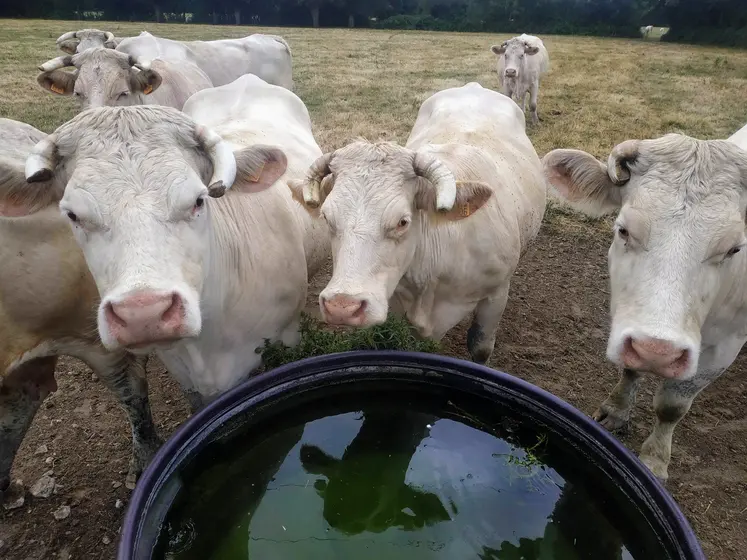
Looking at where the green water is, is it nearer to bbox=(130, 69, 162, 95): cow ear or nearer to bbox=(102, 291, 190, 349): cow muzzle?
bbox=(102, 291, 190, 349): cow muzzle

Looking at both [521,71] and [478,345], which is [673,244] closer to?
[478,345]

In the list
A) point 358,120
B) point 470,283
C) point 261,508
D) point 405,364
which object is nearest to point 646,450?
point 470,283

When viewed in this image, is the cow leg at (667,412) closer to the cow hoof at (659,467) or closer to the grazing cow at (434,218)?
the cow hoof at (659,467)

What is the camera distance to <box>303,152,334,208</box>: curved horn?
98.6 inches

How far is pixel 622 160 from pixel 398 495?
1.64 meters

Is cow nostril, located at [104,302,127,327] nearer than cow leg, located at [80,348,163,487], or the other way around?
cow nostril, located at [104,302,127,327]

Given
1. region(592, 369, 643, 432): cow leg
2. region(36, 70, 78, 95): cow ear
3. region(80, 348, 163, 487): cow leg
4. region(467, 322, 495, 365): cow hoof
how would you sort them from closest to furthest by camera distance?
region(80, 348, 163, 487): cow leg, region(592, 369, 643, 432): cow leg, region(467, 322, 495, 365): cow hoof, region(36, 70, 78, 95): cow ear

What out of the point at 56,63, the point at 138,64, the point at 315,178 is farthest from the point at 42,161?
the point at 56,63

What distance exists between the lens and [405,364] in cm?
217

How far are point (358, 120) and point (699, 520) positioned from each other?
7.68 m

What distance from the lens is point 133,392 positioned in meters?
2.79

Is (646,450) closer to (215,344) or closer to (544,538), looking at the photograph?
(544,538)

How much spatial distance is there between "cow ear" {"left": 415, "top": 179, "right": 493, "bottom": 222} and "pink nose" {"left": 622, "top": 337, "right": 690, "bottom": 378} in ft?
3.11

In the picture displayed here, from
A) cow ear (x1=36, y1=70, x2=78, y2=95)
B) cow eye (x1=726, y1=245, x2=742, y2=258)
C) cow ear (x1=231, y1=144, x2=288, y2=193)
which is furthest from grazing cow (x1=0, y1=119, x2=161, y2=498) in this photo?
cow ear (x1=36, y1=70, x2=78, y2=95)
